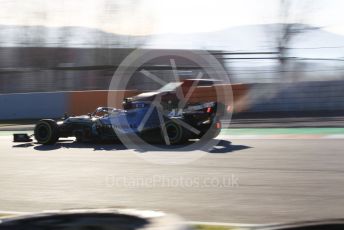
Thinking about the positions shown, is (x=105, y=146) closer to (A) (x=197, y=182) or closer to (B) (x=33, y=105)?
(A) (x=197, y=182)

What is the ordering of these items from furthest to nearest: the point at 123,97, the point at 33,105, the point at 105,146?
the point at 33,105 → the point at 123,97 → the point at 105,146

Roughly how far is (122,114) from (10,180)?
4.07m

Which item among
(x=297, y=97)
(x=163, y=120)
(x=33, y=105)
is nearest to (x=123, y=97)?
(x=33, y=105)

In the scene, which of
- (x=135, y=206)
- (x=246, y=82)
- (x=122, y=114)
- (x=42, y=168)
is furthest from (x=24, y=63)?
(x=135, y=206)

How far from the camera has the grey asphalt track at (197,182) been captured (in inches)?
251

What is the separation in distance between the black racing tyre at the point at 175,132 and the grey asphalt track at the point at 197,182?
0.97 meters

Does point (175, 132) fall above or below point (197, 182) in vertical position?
above

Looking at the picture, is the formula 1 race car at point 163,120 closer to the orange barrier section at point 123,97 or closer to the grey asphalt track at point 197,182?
the grey asphalt track at point 197,182

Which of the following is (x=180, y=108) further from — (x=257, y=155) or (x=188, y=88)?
(x=188, y=88)

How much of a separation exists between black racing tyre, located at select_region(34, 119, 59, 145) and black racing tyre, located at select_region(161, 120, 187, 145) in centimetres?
294

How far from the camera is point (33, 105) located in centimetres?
2388

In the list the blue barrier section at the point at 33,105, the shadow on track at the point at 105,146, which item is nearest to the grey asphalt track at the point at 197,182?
the shadow on track at the point at 105,146

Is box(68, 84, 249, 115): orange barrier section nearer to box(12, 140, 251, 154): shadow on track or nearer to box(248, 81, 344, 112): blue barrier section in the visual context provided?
box(248, 81, 344, 112): blue barrier section

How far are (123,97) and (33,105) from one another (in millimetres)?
4273
